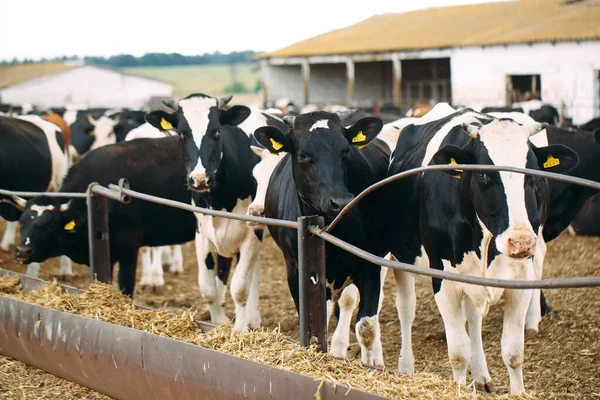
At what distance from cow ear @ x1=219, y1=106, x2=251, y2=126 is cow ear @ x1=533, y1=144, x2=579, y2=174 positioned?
10.9 ft

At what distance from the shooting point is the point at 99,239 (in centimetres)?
659

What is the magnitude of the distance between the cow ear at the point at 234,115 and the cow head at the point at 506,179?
115 inches

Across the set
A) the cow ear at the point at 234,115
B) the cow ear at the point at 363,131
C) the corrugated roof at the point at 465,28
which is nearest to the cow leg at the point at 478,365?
the cow ear at the point at 363,131

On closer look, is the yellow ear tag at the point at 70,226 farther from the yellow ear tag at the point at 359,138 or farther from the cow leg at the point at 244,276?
Result: the yellow ear tag at the point at 359,138

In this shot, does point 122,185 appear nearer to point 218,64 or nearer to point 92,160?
point 92,160

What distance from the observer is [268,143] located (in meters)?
5.52

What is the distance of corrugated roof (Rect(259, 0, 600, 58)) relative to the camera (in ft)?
96.3

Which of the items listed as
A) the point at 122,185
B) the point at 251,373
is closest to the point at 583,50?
the point at 122,185

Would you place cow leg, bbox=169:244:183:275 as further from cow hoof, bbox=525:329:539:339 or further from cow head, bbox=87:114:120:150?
cow head, bbox=87:114:120:150

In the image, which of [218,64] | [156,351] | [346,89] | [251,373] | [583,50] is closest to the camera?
[251,373]

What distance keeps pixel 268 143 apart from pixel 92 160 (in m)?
3.25

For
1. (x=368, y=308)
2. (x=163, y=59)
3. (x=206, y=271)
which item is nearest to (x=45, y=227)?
(x=206, y=271)

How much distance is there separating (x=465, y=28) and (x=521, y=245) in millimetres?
33322

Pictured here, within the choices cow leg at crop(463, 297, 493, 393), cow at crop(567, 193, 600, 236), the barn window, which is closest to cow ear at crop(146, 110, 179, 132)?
cow leg at crop(463, 297, 493, 393)
